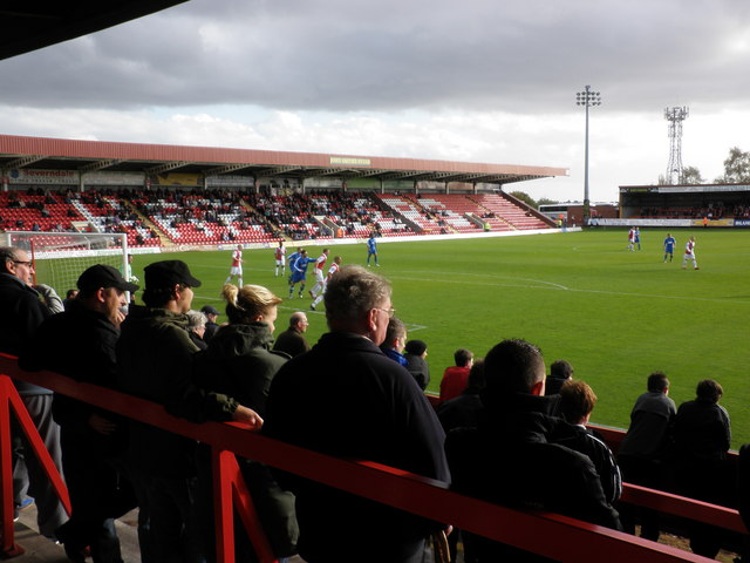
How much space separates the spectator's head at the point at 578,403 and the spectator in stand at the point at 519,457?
1.49m

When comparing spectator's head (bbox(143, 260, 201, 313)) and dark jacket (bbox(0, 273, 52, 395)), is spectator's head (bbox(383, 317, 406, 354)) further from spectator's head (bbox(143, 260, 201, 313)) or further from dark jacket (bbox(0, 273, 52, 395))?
dark jacket (bbox(0, 273, 52, 395))

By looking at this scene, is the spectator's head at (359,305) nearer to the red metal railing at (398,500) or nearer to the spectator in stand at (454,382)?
the red metal railing at (398,500)

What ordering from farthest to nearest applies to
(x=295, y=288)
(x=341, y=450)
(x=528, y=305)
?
(x=295, y=288) < (x=528, y=305) < (x=341, y=450)

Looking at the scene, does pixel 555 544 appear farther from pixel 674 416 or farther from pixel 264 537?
pixel 674 416

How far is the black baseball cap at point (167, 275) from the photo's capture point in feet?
12.3

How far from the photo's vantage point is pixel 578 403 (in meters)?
3.99

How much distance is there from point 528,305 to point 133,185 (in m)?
42.0

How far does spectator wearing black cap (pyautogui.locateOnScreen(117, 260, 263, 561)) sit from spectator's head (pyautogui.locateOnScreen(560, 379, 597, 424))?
2130 millimetres

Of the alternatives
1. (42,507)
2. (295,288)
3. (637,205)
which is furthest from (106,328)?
(637,205)

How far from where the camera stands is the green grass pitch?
11.8m

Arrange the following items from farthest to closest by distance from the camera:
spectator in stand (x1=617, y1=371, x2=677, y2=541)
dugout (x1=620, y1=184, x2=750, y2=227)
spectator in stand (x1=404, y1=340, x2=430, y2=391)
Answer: dugout (x1=620, y1=184, x2=750, y2=227)
spectator in stand (x1=404, y1=340, x2=430, y2=391)
spectator in stand (x1=617, y1=371, x2=677, y2=541)

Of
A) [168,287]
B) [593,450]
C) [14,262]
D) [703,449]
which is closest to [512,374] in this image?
[593,450]

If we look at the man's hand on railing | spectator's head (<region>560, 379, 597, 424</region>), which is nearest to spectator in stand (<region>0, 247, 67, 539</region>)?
the man's hand on railing

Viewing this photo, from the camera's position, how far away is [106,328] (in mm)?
4109
